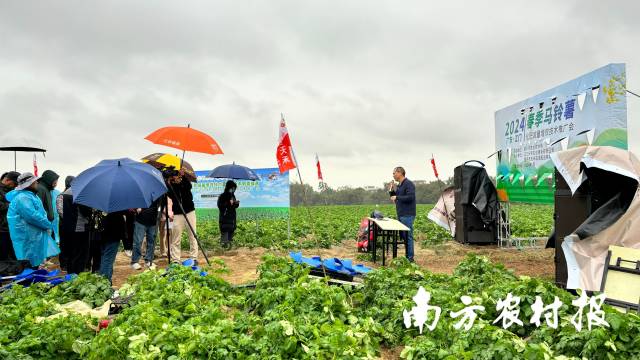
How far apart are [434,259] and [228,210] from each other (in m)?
5.48

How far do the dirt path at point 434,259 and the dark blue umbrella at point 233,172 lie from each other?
6.65 feet

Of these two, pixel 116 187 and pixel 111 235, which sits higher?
pixel 116 187

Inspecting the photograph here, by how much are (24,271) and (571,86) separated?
1048 cm

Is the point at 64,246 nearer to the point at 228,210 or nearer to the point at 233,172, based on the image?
the point at 228,210

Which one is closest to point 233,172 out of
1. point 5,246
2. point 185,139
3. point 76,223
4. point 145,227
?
point 145,227

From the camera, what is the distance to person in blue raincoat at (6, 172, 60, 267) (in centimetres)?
680

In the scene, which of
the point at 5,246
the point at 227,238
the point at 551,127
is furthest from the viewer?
the point at 227,238

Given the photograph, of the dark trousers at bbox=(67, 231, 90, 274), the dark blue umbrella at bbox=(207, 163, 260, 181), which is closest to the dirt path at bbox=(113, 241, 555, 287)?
the dark trousers at bbox=(67, 231, 90, 274)

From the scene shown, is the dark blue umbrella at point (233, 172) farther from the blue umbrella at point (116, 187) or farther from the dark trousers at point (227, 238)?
the blue umbrella at point (116, 187)

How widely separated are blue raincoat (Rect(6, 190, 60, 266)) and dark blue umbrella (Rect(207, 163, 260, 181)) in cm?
560

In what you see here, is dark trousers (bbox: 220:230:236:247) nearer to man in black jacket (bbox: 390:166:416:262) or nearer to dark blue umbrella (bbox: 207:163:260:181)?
dark blue umbrella (bbox: 207:163:260:181)

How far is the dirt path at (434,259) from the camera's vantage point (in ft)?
29.6

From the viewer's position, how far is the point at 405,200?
9.56 m

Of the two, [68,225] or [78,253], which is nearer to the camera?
[78,253]
